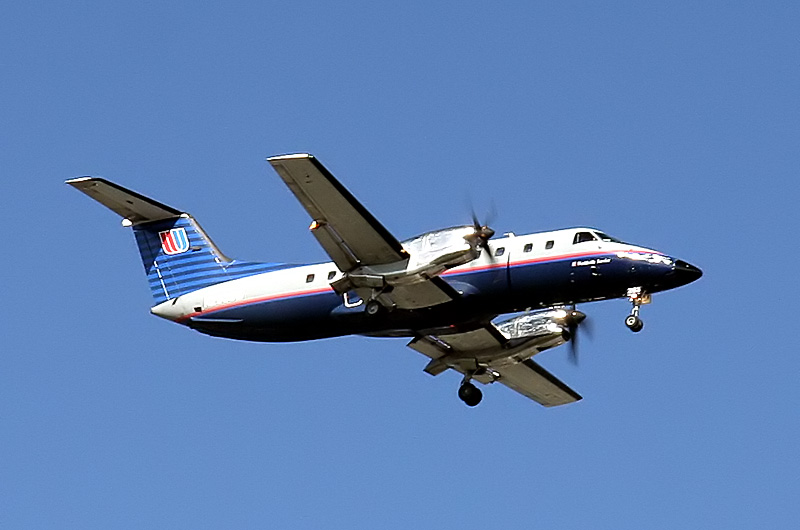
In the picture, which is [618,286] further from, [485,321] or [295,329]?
[295,329]

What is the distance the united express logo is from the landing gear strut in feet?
22.2

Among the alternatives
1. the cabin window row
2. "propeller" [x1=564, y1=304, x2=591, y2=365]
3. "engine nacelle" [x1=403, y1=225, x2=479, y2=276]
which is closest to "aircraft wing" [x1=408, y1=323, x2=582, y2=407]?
"propeller" [x1=564, y1=304, x2=591, y2=365]

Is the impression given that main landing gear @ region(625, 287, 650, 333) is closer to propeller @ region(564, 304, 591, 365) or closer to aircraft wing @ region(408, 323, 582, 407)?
propeller @ region(564, 304, 591, 365)

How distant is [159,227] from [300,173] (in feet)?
23.2

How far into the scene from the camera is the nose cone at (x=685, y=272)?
27.0 meters

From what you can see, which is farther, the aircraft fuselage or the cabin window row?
the cabin window row

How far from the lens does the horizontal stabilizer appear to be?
28359 millimetres

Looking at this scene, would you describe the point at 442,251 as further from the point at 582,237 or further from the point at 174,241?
the point at 174,241

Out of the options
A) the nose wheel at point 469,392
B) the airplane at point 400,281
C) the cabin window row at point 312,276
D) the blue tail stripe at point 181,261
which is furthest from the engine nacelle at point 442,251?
the nose wheel at point 469,392

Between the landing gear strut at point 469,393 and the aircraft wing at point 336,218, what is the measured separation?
5.02 m

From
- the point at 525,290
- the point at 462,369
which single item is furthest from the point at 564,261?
the point at 462,369

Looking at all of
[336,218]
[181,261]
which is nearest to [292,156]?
[336,218]

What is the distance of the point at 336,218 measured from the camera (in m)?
26.3

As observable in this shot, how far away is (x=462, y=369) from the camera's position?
101 feet
